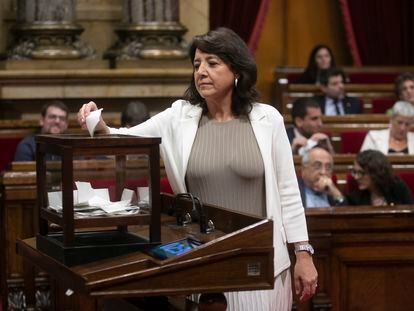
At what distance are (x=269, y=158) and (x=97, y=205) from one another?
Answer: 2.05 ft

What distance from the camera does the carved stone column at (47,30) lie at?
24.1 ft

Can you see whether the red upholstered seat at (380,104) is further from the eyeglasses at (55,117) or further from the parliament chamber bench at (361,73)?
the eyeglasses at (55,117)

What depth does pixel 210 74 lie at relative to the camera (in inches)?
114

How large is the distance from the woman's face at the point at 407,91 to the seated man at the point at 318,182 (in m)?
3.15

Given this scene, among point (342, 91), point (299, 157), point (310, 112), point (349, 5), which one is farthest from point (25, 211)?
point (349, 5)

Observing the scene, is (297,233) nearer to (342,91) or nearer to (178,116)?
(178,116)

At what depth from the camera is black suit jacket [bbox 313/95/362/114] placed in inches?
337

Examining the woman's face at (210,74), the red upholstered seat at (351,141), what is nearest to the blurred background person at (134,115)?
the red upholstered seat at (351,141)

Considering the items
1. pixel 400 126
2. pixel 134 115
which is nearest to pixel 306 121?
pixel 400 126

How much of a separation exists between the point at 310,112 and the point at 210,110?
3964mm

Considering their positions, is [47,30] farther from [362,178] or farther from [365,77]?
[365,77]

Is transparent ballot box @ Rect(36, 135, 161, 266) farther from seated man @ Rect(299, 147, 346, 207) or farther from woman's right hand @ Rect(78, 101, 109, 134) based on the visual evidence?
seated man @ Rect(299, 147, 346, 207)

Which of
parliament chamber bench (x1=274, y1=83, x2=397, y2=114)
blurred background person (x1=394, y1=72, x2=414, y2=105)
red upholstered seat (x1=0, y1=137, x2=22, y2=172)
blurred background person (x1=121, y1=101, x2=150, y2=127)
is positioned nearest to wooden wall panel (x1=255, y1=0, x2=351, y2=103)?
parliament chamber bench (x1=274, y1=83, x2=397, y2=114)

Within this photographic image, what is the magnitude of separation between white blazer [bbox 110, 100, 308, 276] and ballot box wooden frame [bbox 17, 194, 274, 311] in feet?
1.31
